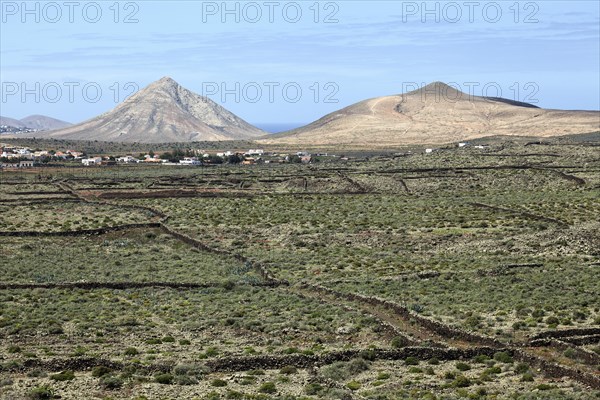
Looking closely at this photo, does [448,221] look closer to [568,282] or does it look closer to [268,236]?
[268,236]

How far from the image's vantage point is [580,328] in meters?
25.7

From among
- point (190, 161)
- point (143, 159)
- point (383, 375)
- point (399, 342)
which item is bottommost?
point (383, 375)

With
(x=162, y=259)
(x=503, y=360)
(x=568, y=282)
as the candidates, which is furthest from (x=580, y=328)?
(x=162, y=259)

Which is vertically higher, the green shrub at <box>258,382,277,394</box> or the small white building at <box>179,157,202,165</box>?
the small white building at <box>179,157,202,165</box>

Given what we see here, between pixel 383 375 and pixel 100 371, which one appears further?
pixel 100 371

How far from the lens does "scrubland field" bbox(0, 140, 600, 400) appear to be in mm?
21531

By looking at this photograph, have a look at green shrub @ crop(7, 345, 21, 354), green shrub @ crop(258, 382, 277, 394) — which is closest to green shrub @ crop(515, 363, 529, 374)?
green shrub @ crop(258, 382, 277, 394)

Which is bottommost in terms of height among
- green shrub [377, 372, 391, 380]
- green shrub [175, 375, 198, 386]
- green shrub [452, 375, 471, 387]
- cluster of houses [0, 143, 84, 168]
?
green shrub [377, 372, 391, 380]

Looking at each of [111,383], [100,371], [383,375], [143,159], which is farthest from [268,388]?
[143,159]

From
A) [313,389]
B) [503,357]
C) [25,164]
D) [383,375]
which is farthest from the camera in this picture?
[25,164]

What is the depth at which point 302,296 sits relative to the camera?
3322 cm

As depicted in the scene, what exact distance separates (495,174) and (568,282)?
5490cm

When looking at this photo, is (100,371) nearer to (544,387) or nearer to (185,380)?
(185,380)

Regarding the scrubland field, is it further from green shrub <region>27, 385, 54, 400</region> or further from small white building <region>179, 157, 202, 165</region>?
small white building <region>179, 157, 202, 165</region>
